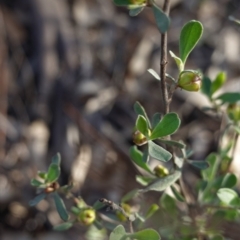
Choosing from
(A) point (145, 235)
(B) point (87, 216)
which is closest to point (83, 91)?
(B) point (87, 216)

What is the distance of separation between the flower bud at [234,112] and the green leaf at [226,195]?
0.18 metres

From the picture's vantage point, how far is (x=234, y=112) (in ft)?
3.29

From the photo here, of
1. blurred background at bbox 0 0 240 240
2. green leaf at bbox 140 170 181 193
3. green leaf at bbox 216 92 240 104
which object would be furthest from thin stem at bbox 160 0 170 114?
blurred background at bbox 0 0 240 240

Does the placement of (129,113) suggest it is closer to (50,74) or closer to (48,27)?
(50,74)

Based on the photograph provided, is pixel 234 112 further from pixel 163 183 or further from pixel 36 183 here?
pixel 36 183

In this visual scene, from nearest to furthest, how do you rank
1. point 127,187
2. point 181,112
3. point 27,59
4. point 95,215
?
1. point 95,215
2. point 127,187
3. point 181,112
4. point 27,59

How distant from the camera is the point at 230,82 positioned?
7.07 feet

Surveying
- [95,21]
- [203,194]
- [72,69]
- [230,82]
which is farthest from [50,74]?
[203,194]

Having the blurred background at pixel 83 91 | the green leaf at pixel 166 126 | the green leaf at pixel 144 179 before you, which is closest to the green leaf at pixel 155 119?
the green leaf at pixel 166 126

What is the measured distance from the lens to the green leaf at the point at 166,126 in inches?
28.7

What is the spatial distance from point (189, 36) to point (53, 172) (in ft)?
1.08

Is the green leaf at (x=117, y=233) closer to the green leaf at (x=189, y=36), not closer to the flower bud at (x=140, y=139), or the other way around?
the flower bud at (x=140, y=139)

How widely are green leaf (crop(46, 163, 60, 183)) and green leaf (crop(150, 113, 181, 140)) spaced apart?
206 mm

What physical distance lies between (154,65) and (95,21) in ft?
1.47
